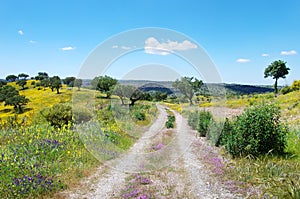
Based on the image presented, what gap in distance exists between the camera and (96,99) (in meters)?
11.9

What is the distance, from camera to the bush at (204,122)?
12.4 meters

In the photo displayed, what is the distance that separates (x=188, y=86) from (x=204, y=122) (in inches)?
116

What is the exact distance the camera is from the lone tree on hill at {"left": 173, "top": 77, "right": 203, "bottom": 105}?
9837 mm

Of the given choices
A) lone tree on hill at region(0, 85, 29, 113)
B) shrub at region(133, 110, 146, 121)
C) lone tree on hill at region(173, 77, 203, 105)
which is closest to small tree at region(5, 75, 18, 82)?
lone tree on hill at region(0, 85, 29, 113)

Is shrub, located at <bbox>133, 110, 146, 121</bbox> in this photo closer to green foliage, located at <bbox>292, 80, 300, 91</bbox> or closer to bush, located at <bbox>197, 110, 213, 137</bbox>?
bush, located at <bbox>197, 110, 213, 137</bbox>

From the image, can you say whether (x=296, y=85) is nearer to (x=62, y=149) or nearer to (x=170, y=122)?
(x=170, y=122)

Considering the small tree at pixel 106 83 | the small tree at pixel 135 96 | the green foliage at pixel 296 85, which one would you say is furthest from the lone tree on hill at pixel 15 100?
the green foliage at pixel 296 85

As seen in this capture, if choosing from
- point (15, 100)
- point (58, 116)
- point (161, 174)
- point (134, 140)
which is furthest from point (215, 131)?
point (15, 100)

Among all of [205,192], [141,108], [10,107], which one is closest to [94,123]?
[141,108]

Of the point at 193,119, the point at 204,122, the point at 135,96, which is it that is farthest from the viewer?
the point at 135,96

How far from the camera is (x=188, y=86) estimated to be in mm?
10602

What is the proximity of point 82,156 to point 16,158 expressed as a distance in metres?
2.00

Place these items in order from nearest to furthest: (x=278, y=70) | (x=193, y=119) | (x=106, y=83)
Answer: (x=106, y=83) → (x=193, y=119) → (x=278, y=70)

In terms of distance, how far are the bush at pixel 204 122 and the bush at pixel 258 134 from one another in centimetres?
388
